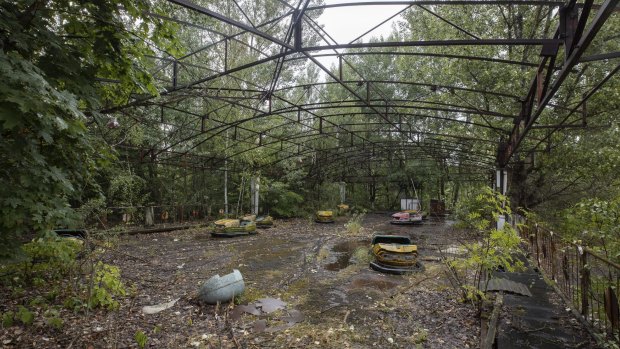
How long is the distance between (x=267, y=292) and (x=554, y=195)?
1363 centimetres

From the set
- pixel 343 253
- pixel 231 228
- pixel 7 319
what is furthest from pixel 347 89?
pixel 231 228

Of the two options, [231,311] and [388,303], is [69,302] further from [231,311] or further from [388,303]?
[388,303]

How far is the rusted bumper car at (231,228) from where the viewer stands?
12586mm

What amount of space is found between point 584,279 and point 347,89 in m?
5.06

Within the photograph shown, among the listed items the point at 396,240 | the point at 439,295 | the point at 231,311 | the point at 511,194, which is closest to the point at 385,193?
the point at 511,194

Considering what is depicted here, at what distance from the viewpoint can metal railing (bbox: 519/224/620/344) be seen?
11.0ft

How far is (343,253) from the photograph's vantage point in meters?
10.3

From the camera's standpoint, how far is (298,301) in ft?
19.2

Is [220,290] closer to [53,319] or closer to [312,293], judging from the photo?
[312,293]

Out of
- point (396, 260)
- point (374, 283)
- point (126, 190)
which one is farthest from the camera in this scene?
point (126, 190)

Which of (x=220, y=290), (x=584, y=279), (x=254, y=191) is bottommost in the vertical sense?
(x=220, y=290)

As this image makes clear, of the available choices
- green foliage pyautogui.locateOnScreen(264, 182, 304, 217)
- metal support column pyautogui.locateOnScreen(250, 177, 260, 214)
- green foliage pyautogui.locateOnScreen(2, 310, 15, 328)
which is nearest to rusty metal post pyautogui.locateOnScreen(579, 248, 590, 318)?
green foliage pyautogui.locateOnScreen(2, 310, 15, 328)

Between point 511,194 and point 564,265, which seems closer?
point 564,265

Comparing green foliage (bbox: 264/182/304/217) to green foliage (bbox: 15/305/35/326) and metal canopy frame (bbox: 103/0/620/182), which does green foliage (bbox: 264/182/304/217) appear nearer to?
metal canopy frame (bbox: 103/0/620/182)
